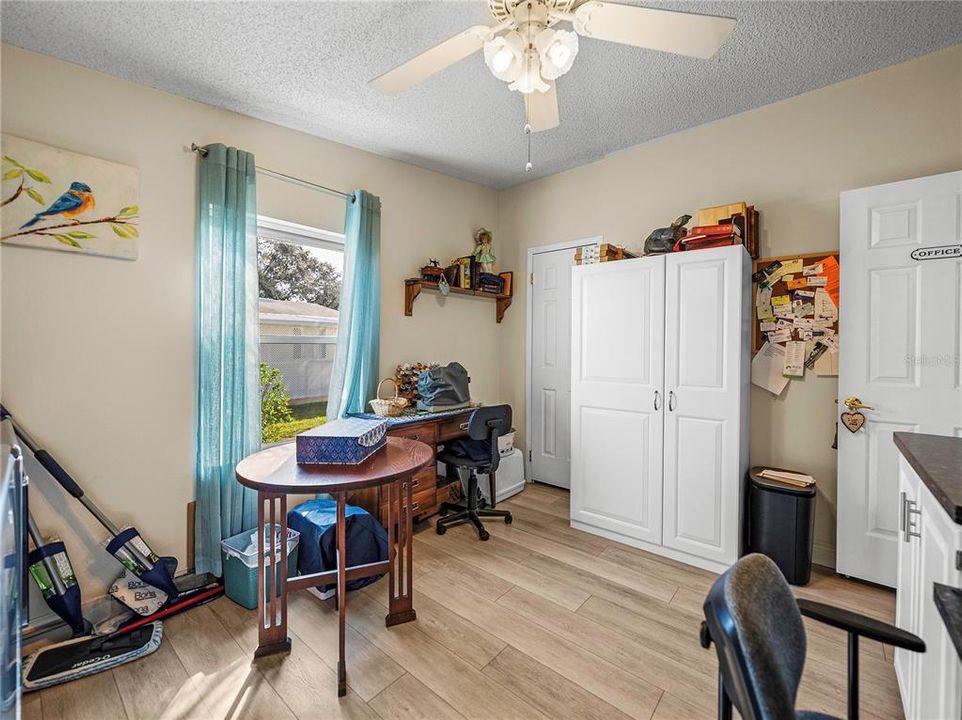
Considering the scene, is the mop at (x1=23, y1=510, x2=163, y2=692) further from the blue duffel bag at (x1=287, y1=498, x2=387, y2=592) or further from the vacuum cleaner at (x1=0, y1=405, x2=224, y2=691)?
the blue duffel bag at (x1=287, y1=498, x2=387, y2=592)

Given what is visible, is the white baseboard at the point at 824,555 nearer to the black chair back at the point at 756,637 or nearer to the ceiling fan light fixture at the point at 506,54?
the black chair back at the point at 756,637

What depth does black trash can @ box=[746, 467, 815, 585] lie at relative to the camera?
2256mm

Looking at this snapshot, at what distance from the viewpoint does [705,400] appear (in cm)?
247

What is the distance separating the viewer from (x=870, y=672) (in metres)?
1.69

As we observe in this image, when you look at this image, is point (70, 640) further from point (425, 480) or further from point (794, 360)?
point (794, 360)

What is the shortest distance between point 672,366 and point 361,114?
243 cm

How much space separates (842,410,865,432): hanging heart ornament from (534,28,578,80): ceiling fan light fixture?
2.26 metres

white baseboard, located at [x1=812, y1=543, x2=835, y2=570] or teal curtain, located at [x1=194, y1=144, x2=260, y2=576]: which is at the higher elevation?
teal curtain, located at [x1=194, y1=144, x2=260, y2=576]

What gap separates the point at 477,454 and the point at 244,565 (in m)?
1.46

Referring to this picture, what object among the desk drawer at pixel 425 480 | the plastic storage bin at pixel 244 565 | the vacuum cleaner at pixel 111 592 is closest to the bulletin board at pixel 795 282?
the desk drawer at pixel 425 480

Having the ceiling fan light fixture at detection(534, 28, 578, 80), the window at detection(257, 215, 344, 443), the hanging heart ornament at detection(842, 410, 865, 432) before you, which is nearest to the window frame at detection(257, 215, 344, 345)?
the window at detection(257, 215, 344, 443)

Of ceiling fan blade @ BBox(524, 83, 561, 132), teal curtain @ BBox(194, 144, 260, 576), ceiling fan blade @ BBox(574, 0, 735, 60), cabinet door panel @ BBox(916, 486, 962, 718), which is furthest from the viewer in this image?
teal curtain @ BBox(194, 144, 260, 576)

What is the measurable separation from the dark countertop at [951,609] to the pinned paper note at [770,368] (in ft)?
6.42

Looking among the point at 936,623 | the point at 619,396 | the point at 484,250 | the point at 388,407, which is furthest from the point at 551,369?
the point at 936,623
